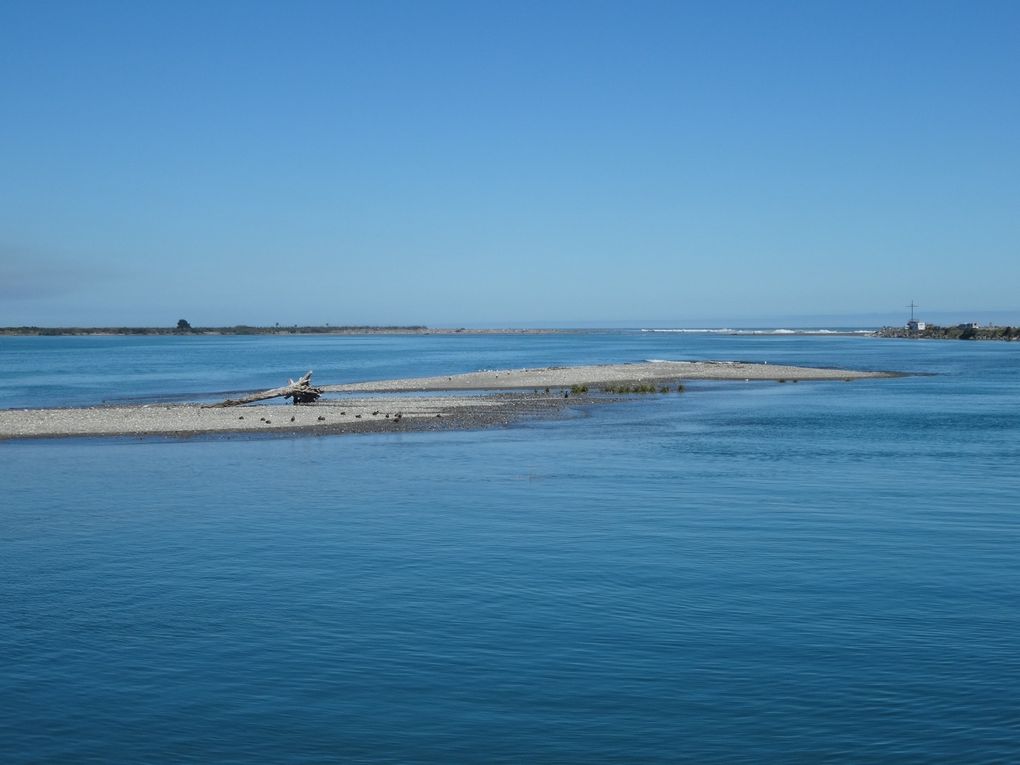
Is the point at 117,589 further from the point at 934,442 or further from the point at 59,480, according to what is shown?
the point at 934,442

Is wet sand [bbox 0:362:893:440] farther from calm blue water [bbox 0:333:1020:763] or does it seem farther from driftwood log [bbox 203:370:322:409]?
calm blue water [bbox 0:333:1020:763]

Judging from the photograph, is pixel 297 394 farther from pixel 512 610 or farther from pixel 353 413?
pixel 512 610

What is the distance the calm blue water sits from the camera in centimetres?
1223

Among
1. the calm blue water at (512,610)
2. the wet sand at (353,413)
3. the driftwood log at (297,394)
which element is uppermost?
the driftwood log at (297,394)

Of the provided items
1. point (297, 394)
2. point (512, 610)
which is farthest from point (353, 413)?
point (512, 610)

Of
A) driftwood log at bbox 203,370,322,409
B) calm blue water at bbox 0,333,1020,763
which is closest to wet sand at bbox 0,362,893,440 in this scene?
driftwood log at bbox 203,370,322,409

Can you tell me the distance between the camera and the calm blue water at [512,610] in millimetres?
12227

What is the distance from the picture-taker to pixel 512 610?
17.0m

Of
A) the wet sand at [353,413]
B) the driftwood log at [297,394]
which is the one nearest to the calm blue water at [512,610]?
the wet sand at [353,413]

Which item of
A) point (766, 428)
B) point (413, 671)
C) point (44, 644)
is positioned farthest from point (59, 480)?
point (766, 428)

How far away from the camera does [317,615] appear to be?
1691cm

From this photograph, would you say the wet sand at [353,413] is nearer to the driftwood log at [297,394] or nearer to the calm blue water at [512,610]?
the driftwood log at [297,394]

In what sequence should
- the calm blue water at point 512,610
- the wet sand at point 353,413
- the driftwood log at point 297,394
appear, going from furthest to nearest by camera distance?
the driftwood log at point 297,394 → the wet sand at point 353,413 → the calm blue water at point 512,610

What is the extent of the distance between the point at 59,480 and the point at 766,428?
1101 inches
